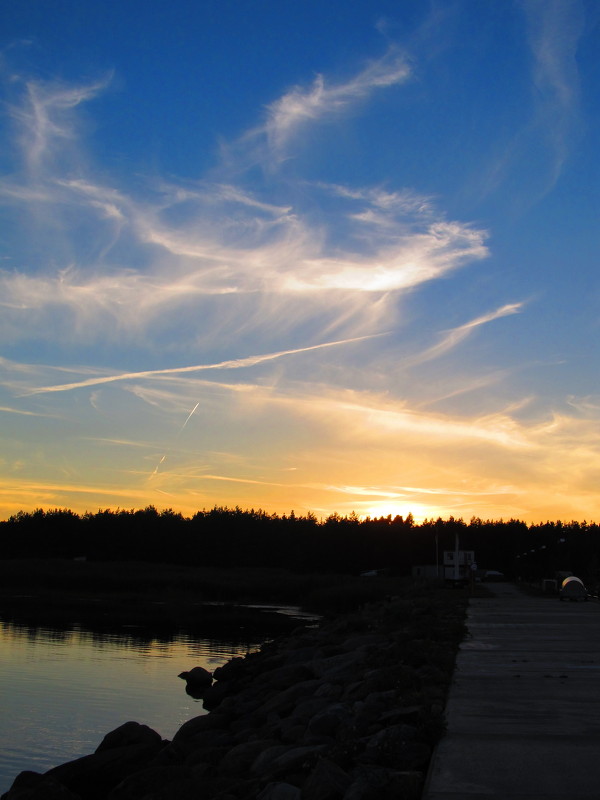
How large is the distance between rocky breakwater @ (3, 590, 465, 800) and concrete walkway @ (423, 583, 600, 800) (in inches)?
12.0

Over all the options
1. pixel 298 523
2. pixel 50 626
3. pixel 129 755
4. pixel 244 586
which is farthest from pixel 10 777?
pixel 298 523

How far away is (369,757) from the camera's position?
777cm

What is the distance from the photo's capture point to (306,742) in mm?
10070

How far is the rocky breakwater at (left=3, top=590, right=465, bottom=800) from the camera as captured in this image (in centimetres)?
756

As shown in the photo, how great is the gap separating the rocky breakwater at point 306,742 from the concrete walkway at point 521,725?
1.00 feet

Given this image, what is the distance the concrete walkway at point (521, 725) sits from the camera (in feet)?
21.4

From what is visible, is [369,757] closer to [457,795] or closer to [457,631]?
[457,795]

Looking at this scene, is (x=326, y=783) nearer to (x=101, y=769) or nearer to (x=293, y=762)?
(x=293, y=762)

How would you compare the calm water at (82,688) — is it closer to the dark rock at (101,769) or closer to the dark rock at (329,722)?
the dark rock at (101,769)

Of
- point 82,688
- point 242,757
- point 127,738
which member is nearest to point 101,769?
point 127,738

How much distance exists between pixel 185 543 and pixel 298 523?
22831 millimetres

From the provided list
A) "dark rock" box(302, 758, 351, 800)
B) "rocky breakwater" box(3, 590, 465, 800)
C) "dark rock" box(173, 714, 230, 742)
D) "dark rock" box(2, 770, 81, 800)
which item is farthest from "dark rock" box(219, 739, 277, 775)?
"dark rock" box(173, 714, 230, 742)

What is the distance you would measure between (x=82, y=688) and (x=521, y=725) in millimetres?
16848

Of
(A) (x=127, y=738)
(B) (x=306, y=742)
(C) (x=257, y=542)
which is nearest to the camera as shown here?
(B) (x=306, y=742)
